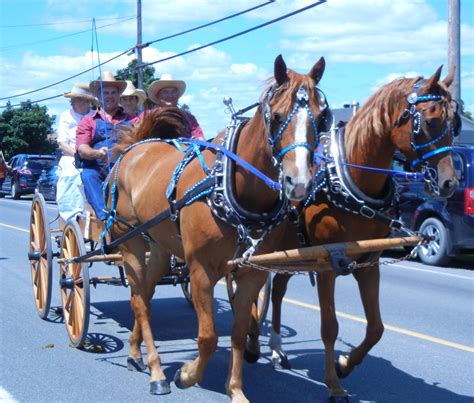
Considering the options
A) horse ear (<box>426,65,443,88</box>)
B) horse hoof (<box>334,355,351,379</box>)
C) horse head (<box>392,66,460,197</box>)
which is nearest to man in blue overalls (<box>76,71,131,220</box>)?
horse hoof (<box>334,355,351,379</box>)

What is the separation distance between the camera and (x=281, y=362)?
20.0 ft

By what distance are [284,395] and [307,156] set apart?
2193 mm

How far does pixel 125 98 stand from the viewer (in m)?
8.32

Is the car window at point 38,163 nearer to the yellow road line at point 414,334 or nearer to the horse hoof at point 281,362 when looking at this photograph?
the yellow road line at point 414,334

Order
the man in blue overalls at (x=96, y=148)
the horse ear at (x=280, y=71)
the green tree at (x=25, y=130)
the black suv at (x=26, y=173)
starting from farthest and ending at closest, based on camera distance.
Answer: the green tree at (x=25, y=130), the black suv at (x=26, y=173), the man in blue overalls at (x=96, y=148), the horse ear at (x=280, y=71)

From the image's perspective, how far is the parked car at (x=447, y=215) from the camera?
1181 cm

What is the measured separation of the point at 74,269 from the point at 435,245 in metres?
7.55

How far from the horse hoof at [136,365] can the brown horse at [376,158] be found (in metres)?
1.66

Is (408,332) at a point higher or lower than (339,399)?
lower

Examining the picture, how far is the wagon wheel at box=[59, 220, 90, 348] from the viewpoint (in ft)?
21.2

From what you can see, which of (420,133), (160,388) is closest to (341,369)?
(160,388)

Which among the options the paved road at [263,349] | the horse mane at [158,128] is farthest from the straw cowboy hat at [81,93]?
the paved road at [263,349]

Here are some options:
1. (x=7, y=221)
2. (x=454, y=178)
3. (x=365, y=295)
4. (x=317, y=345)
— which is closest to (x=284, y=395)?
(x=365, y=295)

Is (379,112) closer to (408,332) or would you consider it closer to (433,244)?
(408,332)
